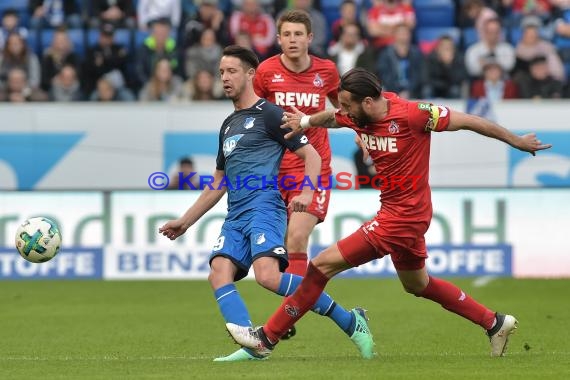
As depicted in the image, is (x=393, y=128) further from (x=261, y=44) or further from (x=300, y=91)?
(x=261, y=44)

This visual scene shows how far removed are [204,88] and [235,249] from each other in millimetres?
10939

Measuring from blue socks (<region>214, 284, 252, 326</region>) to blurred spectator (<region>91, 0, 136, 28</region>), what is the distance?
1317 centimetres

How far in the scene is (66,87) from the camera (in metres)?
20.4

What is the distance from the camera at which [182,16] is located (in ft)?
71.1

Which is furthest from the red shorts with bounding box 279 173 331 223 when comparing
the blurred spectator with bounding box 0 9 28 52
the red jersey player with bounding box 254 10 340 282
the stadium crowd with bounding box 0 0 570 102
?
the blurred spectator with bounding box 0 9 28 52

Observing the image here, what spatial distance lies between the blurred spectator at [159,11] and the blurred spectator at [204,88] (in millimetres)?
1861

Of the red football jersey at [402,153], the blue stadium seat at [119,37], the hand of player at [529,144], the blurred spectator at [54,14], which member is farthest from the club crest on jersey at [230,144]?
the blurred spectator at [54,14]

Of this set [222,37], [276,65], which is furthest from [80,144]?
[276,65]

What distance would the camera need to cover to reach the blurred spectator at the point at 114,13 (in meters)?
21.6

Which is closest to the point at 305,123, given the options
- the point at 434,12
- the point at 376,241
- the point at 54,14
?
the point at 376,241

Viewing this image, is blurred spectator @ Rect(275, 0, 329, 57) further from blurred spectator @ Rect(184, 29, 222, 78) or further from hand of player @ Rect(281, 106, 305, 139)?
hand of player @ Rect(281, 106, 305, 139)

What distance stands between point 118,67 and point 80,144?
164cm

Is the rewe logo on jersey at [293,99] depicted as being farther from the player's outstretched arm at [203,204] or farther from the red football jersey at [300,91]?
the player's outstretched arm at [203,204]

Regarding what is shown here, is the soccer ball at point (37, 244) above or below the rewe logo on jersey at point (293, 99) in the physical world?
below
